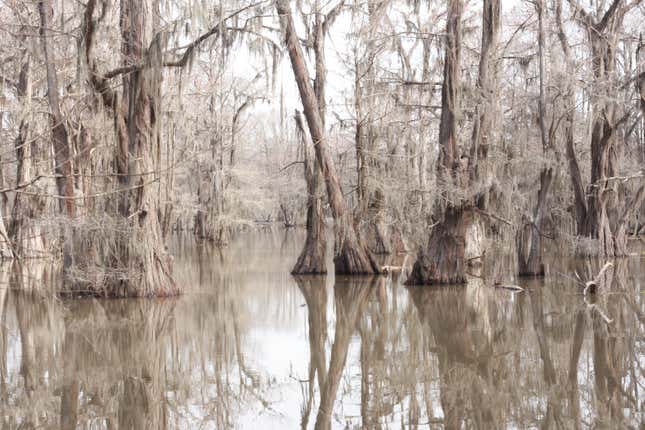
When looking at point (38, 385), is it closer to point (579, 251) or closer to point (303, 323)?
point (303, 323)

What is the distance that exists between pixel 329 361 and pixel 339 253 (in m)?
9.23

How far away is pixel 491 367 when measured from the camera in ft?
24.1

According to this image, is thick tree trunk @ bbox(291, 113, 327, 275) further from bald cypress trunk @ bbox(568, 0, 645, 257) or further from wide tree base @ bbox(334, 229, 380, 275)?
bald cypress trunk @ bbox(568, 0, 645, 257)

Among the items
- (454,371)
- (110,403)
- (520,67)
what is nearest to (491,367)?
(454,371)

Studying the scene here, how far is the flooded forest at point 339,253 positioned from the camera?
637cm

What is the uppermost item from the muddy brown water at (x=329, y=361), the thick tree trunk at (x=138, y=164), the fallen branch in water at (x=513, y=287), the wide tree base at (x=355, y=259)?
the thick tree trunk at (x=138, y=164)

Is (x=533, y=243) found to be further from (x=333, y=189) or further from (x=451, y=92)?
(x=333, y=189)

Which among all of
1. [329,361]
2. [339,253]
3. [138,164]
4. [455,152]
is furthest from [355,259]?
[329,361]

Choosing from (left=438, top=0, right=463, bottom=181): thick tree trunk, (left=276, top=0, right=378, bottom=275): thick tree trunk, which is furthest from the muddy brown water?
(left=276, top=0, right=378, bottom=275): thick tree trunk

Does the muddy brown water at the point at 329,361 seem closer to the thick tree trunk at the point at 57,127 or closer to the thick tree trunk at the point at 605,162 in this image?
the thick tree trunk at the point at 57,127

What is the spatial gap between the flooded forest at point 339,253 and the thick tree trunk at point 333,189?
0.16 ft

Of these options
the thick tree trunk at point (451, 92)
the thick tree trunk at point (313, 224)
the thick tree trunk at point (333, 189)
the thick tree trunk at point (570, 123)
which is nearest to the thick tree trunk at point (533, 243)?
the thick tree trunk at point (570, 123)

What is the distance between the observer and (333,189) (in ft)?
55.3

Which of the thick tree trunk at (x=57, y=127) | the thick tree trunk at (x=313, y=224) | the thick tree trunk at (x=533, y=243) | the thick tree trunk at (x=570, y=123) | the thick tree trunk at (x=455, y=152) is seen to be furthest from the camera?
the thick tree trunk at (x=313, y=224)
